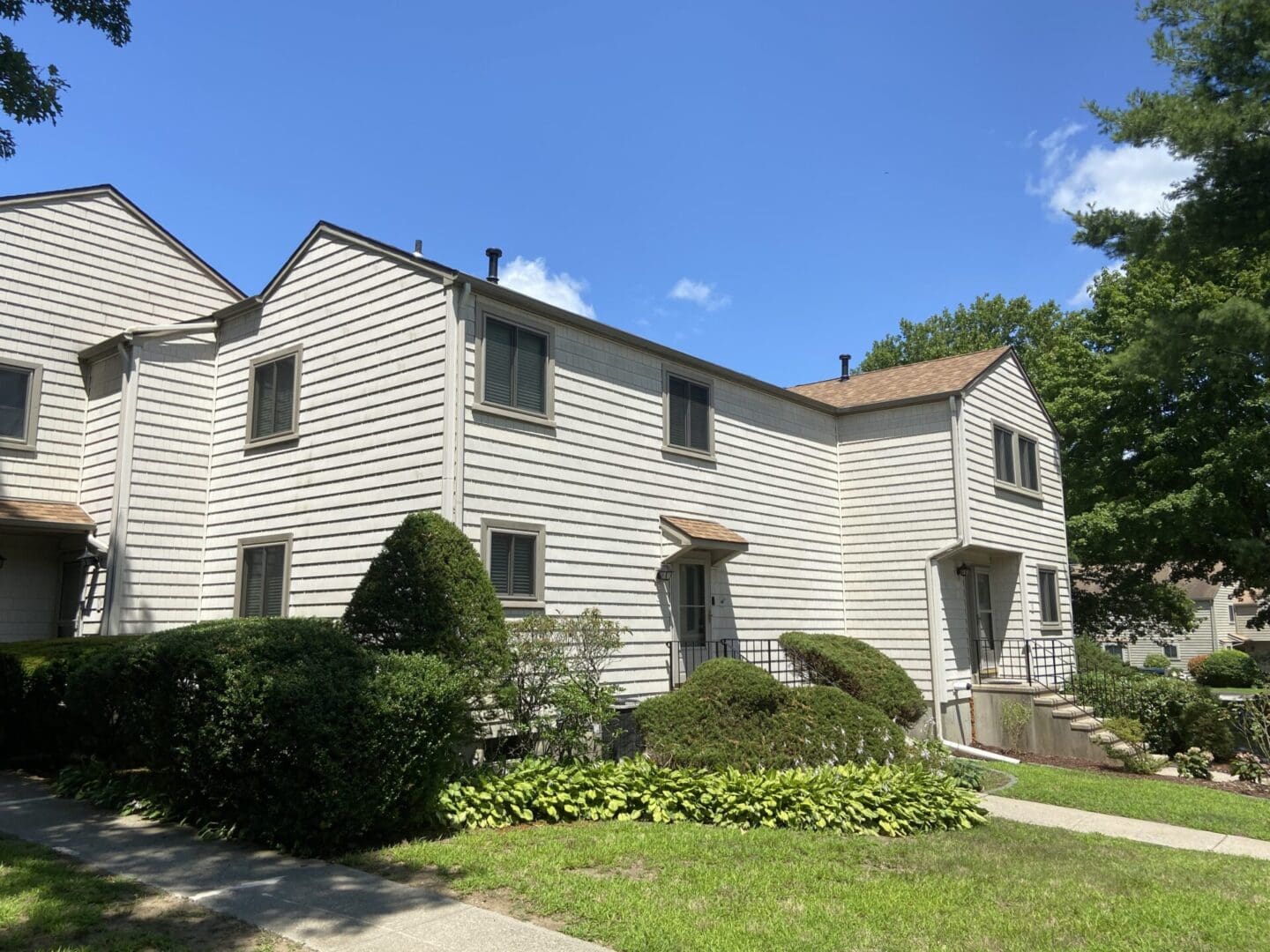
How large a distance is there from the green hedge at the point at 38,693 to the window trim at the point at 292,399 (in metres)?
3.14

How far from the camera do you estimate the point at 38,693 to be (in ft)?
32.9

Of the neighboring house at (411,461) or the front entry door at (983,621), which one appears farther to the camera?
the front entry door at (983,621)

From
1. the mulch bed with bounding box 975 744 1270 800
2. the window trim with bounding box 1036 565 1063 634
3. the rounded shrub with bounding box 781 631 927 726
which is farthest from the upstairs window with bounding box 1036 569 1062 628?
the rounded shrub with bounding box 781 631 927 726

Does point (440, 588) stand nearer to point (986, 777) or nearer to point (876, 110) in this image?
point (986, 777)

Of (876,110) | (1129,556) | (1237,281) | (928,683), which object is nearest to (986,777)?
(928,683)

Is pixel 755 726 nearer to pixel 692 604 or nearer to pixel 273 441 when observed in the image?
pixel 692 604

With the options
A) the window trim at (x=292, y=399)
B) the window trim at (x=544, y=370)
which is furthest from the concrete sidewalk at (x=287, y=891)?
the window trim at (x=292, y=399)

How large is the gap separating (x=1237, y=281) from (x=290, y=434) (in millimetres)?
24621

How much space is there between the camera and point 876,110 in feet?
45.1

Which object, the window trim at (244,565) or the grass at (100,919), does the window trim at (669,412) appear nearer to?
the window trim at (244,565)

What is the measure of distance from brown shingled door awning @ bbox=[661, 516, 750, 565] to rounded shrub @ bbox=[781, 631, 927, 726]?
1916mm

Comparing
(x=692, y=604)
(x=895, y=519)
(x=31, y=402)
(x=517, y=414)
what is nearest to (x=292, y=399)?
(x=517, y=414)

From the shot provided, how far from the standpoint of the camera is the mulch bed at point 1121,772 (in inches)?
466

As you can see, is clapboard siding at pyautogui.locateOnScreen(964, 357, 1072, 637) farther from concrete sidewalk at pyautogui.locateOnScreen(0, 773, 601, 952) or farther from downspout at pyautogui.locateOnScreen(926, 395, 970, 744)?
concrete sidewalk at pyautogui.locateOnScreen(0, 773, 601, 952)
